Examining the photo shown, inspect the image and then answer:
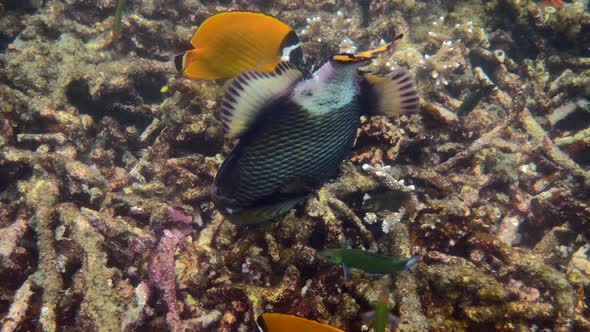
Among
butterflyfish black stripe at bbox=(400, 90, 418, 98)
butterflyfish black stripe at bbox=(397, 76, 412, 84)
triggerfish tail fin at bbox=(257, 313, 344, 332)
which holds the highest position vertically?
butterflyfish black stripe at bbox=(397, 76, 412, 84)

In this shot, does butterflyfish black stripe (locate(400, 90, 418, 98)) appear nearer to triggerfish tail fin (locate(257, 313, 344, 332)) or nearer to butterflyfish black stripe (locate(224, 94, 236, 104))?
butterflyfish black stripe (locate(224, 94, 236, 104))

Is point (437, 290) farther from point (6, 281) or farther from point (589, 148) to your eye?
point (589, 148)

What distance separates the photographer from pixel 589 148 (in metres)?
4.29

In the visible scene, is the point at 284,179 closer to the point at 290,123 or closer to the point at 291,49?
the point at 290,123

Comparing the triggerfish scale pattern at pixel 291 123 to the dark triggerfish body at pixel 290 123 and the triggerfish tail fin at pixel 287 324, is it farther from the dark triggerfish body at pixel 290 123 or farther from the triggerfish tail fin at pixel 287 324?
the triggerfish tail fin at pixel 287 324

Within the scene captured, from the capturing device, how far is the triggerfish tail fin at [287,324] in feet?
4.15

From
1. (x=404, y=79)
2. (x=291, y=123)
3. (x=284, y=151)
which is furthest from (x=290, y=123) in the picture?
(x=404, y=79)

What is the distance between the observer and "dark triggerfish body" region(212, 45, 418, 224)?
4.28 ft

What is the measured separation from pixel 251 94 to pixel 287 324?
803mm

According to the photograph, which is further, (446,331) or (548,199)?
(548,199)

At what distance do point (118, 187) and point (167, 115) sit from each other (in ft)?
2.93

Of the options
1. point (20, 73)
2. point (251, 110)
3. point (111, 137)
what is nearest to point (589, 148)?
point (251, 110)

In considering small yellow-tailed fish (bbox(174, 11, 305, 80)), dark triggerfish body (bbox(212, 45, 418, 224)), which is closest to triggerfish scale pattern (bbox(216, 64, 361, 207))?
dark triggerfish body (bbox(212, 45, 418, 224))

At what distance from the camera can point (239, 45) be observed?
2703 millimetres
